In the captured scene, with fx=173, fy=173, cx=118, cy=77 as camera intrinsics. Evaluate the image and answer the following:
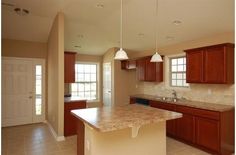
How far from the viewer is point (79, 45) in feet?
20.0

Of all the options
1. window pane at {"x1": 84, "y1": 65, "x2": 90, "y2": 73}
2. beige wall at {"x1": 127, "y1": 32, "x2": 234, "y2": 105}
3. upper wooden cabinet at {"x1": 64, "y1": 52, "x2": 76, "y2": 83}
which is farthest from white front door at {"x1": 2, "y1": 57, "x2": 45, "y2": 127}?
beige wall at {"x1": 127, "y1": 32, "x2": 234, "y2": 105}

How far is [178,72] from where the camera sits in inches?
194

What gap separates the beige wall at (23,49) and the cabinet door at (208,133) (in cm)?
490

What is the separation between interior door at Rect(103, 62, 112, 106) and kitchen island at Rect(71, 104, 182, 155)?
3.96m

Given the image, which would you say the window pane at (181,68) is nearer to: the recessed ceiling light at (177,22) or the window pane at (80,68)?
the recessed ceiling light at (177,22)

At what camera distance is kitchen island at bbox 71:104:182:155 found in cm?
222

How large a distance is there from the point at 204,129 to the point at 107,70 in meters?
4.31

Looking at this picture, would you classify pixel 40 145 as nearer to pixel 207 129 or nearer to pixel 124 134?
pixel 124 134

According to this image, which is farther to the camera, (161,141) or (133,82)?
(133,82)

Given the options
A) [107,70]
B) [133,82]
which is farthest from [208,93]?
[107,70]

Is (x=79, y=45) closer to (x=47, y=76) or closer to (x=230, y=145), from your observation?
(x=47, y=76)

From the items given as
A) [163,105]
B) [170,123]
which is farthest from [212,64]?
[170,123]

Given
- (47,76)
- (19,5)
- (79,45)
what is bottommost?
(47,76)

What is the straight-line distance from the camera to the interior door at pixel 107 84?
6.75 meters
